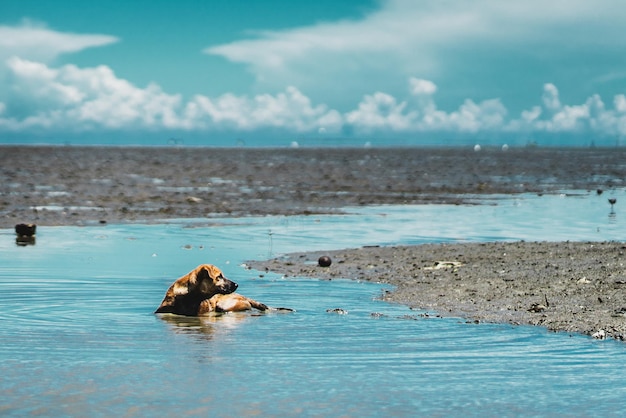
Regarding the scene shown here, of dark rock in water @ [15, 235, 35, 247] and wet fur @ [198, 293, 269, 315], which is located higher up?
dark rock in water @ [15, 235, 35, 247]

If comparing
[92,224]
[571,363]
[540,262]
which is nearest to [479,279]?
[540,262]

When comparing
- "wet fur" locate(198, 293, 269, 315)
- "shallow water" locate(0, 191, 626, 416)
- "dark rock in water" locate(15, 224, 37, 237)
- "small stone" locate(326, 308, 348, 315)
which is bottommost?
"shallow water" locate(0, 191, 626, 416)

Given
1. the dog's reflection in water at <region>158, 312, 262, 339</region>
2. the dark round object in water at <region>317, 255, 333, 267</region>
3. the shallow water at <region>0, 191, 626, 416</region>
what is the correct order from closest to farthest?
the shallow water at <region>0, 191, 626, 416</region> → the dog's reflection in water at <region>158, 312, 262, 339</region> → the dark round object in water at <region>317, 255, 333, 267</region>

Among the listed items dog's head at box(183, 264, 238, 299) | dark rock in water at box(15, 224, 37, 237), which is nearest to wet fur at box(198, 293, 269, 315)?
dog's head at box(183, 264, 238, 299)

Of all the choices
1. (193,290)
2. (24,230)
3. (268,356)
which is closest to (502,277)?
(193,290)

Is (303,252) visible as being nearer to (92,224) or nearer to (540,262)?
(540,262)

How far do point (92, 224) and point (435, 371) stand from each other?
21.6 metres

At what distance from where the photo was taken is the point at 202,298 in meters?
13.5

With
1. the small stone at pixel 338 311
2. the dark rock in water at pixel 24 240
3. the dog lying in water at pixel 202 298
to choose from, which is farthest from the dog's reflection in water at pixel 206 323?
the dark rock in water at pixel 24 240

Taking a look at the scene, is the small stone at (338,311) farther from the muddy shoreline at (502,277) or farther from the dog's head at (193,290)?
the dog's head at (193,290)

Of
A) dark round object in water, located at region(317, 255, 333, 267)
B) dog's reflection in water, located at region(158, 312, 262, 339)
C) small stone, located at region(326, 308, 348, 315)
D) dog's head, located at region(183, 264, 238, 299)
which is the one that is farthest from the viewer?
dark round object in water, located at region(317, 255, 333, 267)

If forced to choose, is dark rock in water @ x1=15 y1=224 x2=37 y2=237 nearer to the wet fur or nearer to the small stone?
the wet fur

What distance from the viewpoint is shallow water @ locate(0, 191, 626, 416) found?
8328 mm

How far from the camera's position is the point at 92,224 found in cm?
2950
